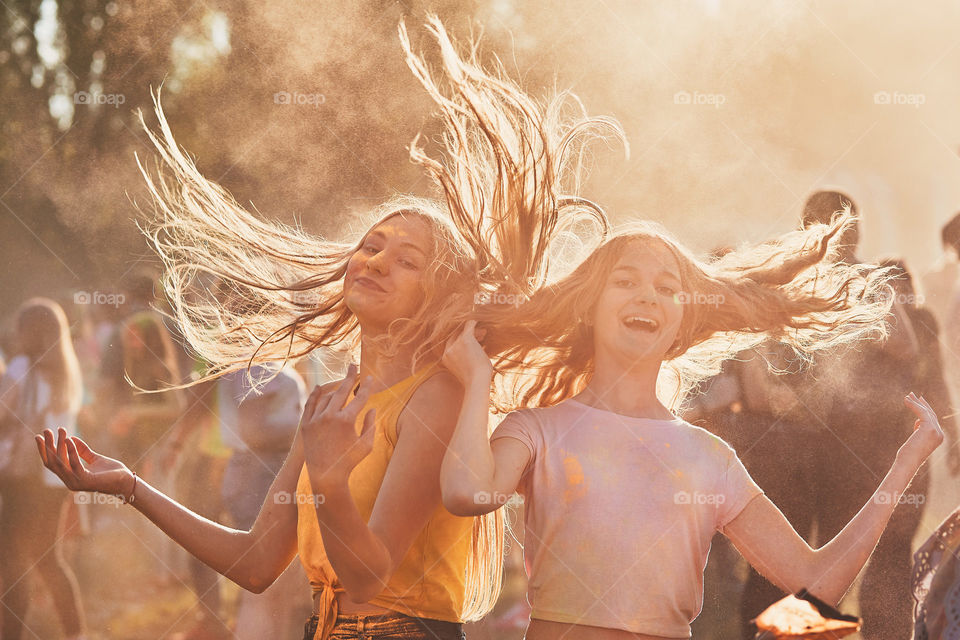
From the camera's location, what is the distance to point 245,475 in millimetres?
4289

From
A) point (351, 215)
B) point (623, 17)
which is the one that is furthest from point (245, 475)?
point (623, 17)

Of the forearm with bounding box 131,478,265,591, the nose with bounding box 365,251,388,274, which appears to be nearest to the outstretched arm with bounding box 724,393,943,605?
the nose with bounding box 365,251,388,274

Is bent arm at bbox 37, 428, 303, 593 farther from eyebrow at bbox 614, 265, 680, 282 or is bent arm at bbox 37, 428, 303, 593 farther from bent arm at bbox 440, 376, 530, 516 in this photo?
eyebrow at bbox 614, 265, 680, 282

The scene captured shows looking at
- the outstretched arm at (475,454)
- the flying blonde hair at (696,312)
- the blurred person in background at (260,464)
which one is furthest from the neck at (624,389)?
the blurred person in background at (260,464)

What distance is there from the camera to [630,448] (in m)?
2.53

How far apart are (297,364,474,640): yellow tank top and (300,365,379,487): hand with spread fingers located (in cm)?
30

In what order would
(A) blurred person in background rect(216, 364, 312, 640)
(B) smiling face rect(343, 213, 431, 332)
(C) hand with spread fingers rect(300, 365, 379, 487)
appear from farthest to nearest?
1. (A) blurred person in background rect(216, 364, 312, 640)
2. (B) smiling face rect(343, 213, 431, 332)
3. (C) hand with spread fingers rect(300, 365, 379, 487)

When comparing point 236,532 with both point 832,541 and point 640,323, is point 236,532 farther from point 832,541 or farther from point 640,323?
point 832,541

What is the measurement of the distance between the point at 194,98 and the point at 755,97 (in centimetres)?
357

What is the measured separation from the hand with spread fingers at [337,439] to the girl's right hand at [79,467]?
71 cm

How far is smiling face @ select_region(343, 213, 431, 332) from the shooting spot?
105 inches

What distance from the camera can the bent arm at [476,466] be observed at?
2295mm

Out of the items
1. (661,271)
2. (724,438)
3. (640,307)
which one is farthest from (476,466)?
(724,438)

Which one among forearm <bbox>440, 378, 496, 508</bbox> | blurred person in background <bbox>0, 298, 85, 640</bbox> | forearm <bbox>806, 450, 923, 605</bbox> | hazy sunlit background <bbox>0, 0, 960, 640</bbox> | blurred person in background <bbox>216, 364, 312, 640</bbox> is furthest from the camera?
hazy sunlit background <bbox>0, 0, 960, 640</bbox>
